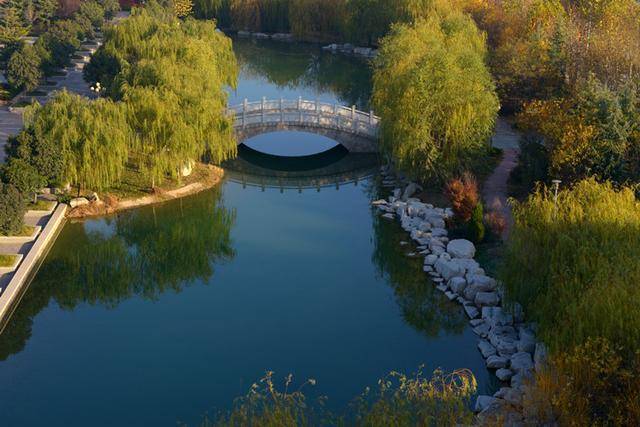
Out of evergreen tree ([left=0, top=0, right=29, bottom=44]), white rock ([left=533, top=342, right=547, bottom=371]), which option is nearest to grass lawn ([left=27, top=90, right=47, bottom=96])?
evergreen tree ([left=0, top=0, right=29, bottom=44])

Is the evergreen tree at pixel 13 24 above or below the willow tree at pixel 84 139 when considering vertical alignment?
above

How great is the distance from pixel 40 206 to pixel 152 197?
3.57m

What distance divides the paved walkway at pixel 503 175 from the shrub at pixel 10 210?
1332 cm

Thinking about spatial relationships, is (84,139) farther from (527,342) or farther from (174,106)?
(527,342)

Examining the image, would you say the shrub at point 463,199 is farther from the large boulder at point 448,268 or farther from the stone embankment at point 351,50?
the stone embankment at point 351,50

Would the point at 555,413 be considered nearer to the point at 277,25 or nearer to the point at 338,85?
the point at 338,85

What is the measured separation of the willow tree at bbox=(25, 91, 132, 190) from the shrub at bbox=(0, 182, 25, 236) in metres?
2.29

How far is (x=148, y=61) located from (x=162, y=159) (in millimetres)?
4822

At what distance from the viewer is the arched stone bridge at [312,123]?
32031 millimetres

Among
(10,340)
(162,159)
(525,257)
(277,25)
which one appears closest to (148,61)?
(162,159)

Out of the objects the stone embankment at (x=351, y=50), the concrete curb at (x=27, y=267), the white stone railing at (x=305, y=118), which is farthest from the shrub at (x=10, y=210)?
the stone embankment at (x=351, y=50)

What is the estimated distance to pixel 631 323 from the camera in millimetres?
13430

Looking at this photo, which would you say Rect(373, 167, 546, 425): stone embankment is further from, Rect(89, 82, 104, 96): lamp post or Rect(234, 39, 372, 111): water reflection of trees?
Rect(234, 39, 372, 111): water reflection of trees

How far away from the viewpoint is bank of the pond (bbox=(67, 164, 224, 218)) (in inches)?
1000
